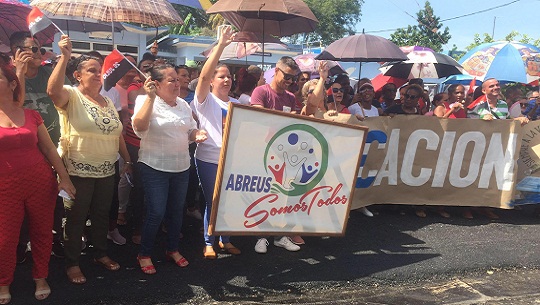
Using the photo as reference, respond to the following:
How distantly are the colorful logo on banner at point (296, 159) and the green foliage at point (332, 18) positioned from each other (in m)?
50.2

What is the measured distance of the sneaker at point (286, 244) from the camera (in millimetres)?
4570

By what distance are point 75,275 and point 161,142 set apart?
1223 millimetres

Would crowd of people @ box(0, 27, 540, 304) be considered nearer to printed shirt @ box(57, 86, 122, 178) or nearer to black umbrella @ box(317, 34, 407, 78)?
printed shirt @ box(57, 86, 122, 178)

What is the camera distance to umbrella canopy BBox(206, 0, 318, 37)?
5.00 m

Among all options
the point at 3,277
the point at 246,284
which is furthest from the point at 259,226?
the point at 3,277

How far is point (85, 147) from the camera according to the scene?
136 inches

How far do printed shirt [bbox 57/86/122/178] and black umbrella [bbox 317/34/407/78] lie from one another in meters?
4.06

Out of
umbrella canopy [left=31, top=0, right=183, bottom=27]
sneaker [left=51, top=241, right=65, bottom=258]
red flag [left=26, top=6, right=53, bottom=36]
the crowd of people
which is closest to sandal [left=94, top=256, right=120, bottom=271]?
the crowd of people

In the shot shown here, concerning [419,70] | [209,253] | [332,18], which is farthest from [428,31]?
[209,253]

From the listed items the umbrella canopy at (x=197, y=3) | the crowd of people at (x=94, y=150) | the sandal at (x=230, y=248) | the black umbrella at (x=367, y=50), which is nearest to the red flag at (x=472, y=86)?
the black umbrella at (x=367, y=50)

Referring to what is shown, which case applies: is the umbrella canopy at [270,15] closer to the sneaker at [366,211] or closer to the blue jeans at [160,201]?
the blue jeans at [160,201]

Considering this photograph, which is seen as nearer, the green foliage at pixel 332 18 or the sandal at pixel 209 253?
the sandal at pixel 209 253

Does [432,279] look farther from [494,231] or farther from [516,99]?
[516,99]

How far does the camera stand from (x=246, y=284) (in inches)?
150
